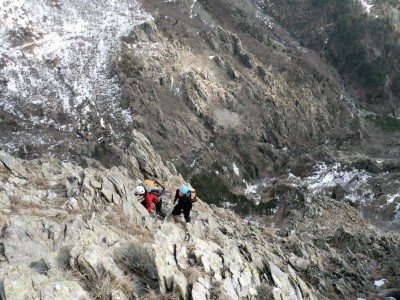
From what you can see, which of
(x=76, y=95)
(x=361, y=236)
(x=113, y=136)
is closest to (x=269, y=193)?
(x=113, y=136)

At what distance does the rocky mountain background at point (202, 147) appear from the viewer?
1091 centimetres

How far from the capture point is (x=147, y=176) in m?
30.1

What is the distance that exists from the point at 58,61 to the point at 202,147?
111 ft

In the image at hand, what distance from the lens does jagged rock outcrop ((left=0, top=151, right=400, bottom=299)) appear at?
880 centimetres

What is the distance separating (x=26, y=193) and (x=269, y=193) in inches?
2457

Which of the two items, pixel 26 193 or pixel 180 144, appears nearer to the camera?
pixel 26 193

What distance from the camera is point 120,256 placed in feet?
33.2

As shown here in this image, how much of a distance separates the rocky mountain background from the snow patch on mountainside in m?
0.33

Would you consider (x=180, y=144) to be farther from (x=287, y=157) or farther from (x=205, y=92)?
(x=287, y=157)

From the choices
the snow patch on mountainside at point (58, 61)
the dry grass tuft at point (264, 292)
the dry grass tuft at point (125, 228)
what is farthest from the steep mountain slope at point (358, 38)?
the dry grass tuft at point (264, 292)

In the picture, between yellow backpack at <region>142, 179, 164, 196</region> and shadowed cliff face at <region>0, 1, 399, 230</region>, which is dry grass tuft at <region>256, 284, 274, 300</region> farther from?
shadowed cliff face at <region>0, 1, 399, 230</region>

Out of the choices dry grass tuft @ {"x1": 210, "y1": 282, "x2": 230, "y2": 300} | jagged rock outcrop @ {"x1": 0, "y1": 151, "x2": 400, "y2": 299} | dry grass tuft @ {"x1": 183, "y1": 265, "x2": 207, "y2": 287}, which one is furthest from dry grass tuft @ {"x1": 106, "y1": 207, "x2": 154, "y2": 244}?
dry grass tuft @ {"x1": 210, "y1": 282, "x2": 230, "y2": 300}

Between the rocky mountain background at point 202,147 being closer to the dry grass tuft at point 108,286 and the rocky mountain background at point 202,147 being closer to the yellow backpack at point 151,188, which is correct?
the dry grass tuft at point 108,286

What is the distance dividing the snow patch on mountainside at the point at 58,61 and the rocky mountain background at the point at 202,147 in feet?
1.07
